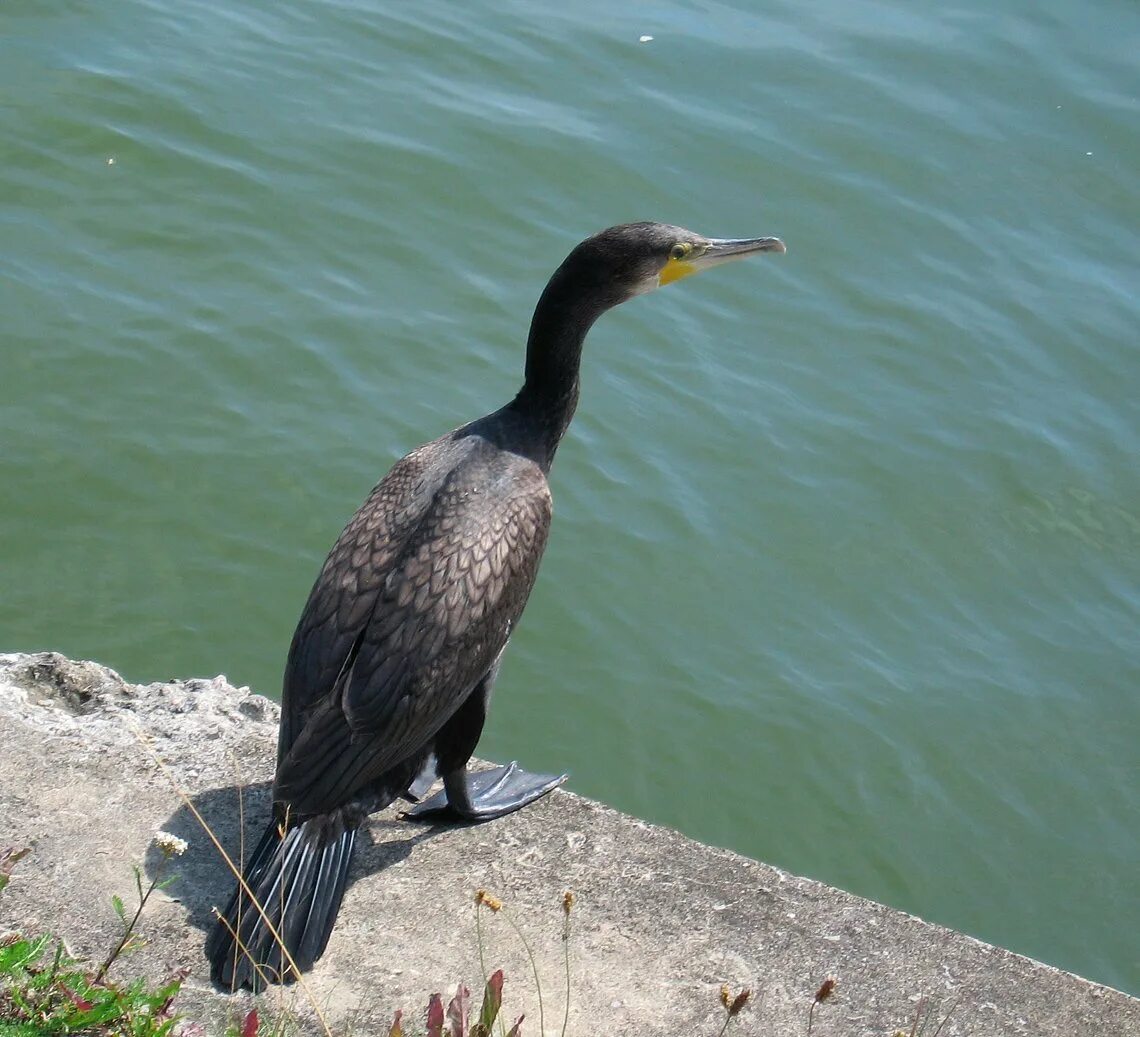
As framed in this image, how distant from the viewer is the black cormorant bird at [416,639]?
135 inches

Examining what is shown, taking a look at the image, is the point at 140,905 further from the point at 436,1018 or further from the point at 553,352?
the point at 553,352

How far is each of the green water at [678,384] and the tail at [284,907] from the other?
2304mm

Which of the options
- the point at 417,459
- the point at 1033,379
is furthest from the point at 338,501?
the point at 1033,379

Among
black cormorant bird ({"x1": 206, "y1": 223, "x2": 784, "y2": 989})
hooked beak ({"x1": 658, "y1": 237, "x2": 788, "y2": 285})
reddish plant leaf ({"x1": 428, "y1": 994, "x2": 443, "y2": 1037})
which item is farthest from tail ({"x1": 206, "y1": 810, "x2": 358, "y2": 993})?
hooked beak ({"x1": 658, "y1": 237, "x2": 788, "y2": 285})

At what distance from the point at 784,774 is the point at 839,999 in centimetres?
256

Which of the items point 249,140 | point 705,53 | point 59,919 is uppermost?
point 705,53

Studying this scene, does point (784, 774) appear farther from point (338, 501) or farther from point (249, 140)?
point (249, 140)

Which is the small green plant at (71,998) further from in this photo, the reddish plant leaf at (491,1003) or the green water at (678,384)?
the green water at (678,384)

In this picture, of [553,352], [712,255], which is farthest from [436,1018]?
[712,255]

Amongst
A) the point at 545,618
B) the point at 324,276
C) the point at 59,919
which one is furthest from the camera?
the point at 324,276

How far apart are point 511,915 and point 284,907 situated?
56 centimetres

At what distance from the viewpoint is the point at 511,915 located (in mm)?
3627

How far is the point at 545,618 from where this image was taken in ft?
21.1

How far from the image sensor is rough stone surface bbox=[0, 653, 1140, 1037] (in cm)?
338
